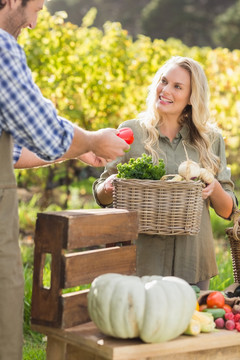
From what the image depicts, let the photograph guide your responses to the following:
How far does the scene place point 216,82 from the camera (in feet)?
26.8

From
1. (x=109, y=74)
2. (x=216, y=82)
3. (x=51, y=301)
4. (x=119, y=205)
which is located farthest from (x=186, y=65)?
(x=216, y=82)

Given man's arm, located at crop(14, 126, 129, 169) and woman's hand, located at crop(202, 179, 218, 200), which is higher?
man's arm, located at crop(14, 126, 129, 169)

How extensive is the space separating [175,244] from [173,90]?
0.86 metres

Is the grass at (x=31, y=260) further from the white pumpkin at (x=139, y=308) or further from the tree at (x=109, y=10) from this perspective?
the tree at (x=109, y=10)

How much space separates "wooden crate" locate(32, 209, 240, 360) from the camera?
2410 mm

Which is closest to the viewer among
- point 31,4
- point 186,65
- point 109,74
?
point 31,4

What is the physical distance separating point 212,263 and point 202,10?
2930 cm

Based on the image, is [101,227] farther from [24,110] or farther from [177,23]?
[177,23]

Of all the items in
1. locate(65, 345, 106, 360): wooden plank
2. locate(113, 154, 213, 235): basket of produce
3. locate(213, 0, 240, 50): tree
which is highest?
locate(213, 0, 240, 50): tree

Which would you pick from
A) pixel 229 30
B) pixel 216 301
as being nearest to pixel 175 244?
pixel 216 301

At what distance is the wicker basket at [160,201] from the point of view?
3037 mm

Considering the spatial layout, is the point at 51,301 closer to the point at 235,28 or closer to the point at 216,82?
the point at 216,82

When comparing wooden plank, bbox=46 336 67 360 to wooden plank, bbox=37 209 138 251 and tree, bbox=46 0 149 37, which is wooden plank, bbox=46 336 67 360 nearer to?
wooden plank, bbox=37 209 138 251

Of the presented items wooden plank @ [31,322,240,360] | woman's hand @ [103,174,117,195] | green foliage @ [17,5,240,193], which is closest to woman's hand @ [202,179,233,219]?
woman's hand @ [103,174,117,195]
